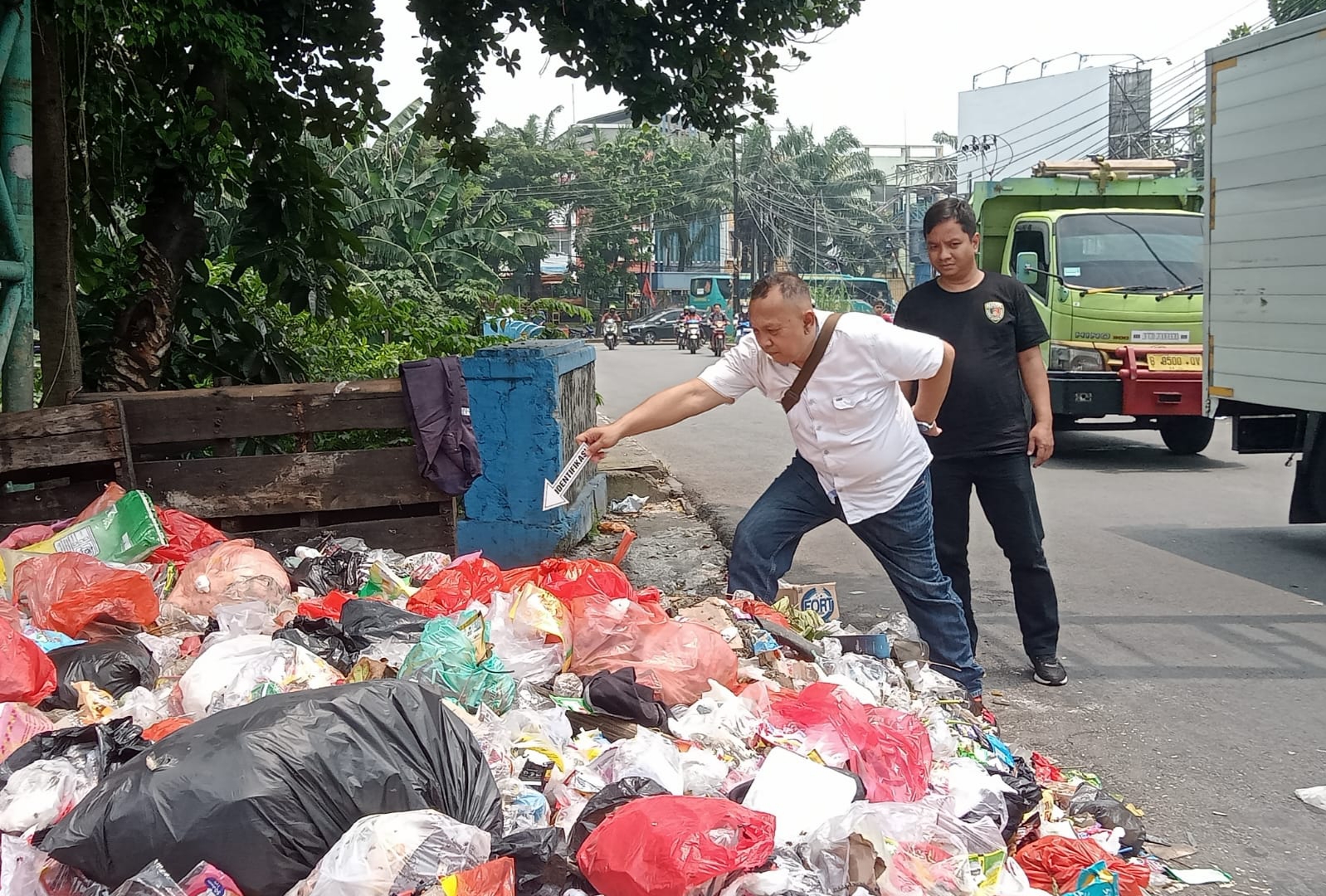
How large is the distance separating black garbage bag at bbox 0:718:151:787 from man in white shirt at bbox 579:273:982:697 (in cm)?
168

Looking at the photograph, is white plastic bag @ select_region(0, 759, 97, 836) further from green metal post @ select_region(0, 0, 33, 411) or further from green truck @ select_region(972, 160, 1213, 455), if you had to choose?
green truck @ select_region(972, 160, 1213, 455)

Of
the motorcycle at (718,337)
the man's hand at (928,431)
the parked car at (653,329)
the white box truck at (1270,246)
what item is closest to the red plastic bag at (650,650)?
the man's hand at (928,431)

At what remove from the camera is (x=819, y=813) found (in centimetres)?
278

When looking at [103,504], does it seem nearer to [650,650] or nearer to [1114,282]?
[650,650]

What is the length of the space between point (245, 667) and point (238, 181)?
434 centimetres

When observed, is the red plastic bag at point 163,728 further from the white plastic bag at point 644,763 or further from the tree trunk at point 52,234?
the tree trunk at point 52,234

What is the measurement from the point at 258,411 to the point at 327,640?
6.81 feet

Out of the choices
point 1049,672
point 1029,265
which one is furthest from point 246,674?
point 1029,265

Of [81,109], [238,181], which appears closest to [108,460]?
[81,109]

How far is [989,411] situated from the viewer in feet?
15.2

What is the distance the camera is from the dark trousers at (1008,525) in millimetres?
4676

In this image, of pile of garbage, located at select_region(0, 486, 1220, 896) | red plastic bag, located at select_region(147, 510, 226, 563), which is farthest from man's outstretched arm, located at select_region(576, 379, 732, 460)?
red plastic bag, located at select_region(147, 510, 226, 563)

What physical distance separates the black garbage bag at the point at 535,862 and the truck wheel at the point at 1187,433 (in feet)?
33.6

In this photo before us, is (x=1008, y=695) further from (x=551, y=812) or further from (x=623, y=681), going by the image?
(x=551, y=812)
